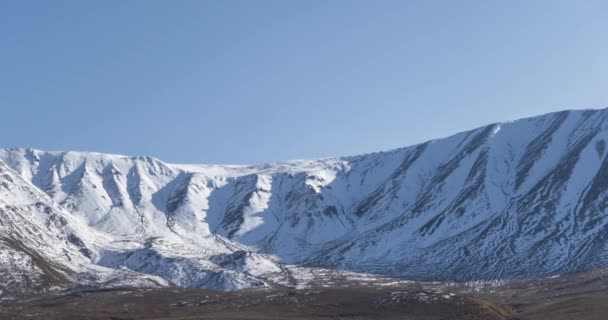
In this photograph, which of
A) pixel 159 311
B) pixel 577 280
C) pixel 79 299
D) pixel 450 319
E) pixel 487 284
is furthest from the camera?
pixel 487 284

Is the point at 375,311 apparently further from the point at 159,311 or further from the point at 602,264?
the point at 602,264

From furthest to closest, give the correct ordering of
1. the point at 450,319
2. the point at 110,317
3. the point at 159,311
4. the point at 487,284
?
the point at 487,284, the point at 159,311, the point at 110,317, the point at 450,319

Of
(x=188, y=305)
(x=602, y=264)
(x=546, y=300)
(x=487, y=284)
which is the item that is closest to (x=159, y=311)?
(x=188, y=305)

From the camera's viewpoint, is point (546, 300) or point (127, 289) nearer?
point (546, 300)

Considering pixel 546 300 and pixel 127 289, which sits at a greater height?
pixel 127 289

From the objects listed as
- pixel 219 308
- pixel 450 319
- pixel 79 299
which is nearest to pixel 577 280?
pixel 450 319

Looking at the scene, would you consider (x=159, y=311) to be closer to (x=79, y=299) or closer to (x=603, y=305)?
(x=79, y=299)

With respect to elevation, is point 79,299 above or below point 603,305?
above

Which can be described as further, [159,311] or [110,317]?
[159,311]

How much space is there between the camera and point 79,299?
162 meters

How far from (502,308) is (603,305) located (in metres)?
18.1

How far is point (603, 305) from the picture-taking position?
419ft

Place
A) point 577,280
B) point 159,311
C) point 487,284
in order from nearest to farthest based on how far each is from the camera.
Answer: point 159,311 < point 577,280 < point 487,284

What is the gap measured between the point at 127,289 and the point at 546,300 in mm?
90367
